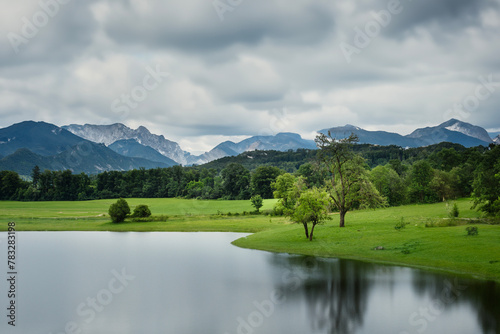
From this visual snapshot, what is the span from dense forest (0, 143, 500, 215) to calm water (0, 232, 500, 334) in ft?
72.5

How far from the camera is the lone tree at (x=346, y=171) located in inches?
1953

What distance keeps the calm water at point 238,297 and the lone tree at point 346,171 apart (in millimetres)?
16085

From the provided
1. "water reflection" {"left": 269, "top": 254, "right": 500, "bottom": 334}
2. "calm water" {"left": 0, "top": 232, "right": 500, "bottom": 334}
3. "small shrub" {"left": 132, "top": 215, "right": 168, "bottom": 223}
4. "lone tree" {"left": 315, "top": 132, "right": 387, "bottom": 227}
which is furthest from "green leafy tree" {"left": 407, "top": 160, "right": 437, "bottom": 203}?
"water reflection" {"left": 269, "top": 254, "right": 500, "bottom": 334}

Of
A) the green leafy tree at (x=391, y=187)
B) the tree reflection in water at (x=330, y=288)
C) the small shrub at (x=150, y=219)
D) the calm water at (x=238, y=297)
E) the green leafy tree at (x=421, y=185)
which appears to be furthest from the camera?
the green leafy tree at (x=391, y=187)

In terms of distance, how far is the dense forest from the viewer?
8875 centimetres

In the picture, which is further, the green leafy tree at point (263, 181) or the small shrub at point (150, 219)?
the green leafy tree at point (263, 181)

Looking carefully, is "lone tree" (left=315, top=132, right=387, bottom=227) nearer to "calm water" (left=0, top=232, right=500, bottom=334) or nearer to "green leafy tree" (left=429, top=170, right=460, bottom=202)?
"calm water" (left=0, top=232, right=500, bottom=334)

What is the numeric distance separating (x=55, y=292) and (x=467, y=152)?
12978 cm

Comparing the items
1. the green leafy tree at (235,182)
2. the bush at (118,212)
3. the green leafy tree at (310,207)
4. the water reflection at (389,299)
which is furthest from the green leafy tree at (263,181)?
the water reflection at (389,299)

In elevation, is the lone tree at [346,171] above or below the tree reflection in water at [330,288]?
above

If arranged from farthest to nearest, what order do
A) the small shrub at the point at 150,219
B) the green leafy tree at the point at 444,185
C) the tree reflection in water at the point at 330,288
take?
the green leafy tree at the point at 444,185
the small shrub at the point at 150,219
the tree reflection in water at the point at 330,288

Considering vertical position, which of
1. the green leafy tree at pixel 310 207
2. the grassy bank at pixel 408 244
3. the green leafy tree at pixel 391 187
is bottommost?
the grassy bank at pixel 408 244

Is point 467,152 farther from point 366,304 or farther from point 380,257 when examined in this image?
point 366,304

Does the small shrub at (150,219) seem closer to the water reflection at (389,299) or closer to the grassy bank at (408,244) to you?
the grassy bank at (408,244)
